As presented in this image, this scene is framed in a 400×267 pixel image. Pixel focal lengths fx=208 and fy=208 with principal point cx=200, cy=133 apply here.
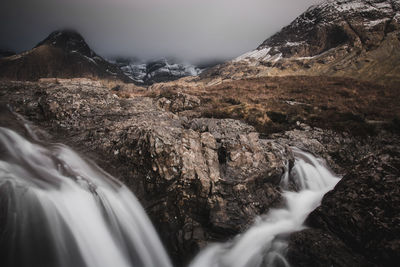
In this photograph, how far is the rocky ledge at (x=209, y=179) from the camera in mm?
6398

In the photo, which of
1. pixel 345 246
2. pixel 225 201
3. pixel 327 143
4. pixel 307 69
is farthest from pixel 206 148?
pixel 307 69

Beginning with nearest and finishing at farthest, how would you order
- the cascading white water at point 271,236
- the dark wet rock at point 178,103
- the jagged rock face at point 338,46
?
the cascading white water at point 271,236, the dark wet rock at point 178,103, the jagged rock face at point 338,46

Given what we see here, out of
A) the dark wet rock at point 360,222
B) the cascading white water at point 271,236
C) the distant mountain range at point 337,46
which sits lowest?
the cascading white water at point 271,236

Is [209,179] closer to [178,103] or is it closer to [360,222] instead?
[360,222]

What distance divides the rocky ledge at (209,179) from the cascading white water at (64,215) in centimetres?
77

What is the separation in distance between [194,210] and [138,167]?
3.03m

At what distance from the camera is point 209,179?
9.01 metres

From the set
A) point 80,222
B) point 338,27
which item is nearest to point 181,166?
point 80,222

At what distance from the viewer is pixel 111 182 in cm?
877

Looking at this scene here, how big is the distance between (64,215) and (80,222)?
52cm

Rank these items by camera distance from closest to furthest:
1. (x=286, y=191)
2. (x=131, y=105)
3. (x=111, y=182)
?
(x=111, y=182) → (x=286, y=191) → (x=131, y=105)

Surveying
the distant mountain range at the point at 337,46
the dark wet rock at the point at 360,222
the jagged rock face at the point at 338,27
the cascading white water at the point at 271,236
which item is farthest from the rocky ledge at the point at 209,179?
the jagged rock face at the point at 338,27

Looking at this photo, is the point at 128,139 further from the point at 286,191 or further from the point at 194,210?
the point at 286,191

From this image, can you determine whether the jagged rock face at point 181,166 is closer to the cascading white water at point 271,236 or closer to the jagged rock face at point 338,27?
the cascading white water at point 271,236
